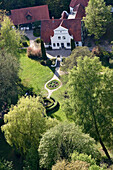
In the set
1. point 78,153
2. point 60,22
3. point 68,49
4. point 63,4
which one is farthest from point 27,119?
point 63,4

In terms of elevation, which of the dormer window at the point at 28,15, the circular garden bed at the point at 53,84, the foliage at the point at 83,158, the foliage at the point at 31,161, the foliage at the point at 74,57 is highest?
the dormer window at the point at 28,15

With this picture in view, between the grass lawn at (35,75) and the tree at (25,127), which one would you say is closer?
the tree at (25,127)

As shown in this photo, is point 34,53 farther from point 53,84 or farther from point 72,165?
point 72,165

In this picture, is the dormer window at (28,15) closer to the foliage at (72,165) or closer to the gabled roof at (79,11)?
the gabled roof at (79,11)

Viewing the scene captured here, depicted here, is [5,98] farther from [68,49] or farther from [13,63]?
[68,49]

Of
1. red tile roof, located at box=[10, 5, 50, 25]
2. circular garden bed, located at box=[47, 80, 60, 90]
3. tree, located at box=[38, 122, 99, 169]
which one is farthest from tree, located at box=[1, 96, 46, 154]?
red tile roof, located at box=[10, 5, 50, 25]

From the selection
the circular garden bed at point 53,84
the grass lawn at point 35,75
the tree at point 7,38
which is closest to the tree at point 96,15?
the grass lawn at point 35,75

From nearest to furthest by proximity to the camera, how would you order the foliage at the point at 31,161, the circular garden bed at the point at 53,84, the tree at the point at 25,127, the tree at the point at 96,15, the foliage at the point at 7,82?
the foliage at the point at 31,161, the tree at the point at 25,127, the foliage at the point at 7,82, the circular garden bed at the point at 53,84, the tree at the point at 96,15

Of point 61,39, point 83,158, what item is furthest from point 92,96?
point 61,39
